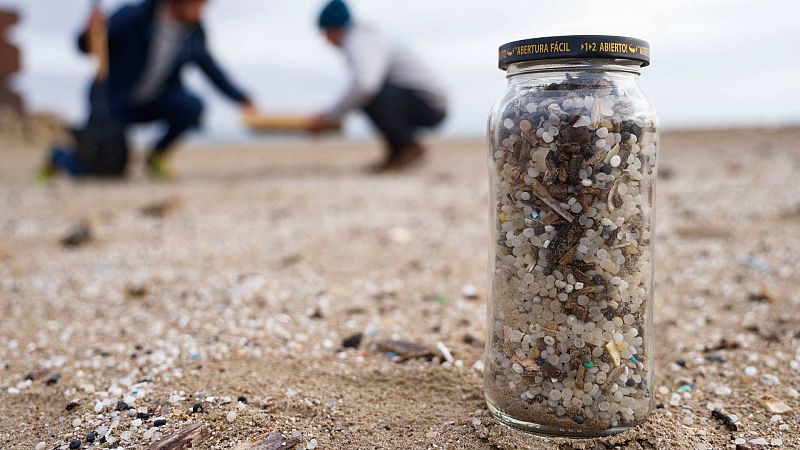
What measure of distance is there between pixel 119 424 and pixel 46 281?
1.88 m

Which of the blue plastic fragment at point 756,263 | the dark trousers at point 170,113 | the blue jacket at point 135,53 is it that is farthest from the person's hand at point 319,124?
the blue plastic fragment at point 756,263

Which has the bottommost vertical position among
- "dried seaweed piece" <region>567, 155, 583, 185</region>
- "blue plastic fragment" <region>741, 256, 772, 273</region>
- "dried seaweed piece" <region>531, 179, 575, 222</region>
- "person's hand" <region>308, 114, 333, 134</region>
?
"blue plastic fragment" <region>741, 256, 772, 273</region>

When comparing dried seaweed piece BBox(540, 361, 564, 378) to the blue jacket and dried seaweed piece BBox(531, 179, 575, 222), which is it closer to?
dried seaweed piece BBox(531, 179, 575, 222)

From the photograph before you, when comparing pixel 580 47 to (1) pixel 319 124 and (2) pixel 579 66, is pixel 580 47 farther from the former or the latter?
(1) pixel 319 124

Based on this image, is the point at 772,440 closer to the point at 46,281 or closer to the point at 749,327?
the point at 749,327

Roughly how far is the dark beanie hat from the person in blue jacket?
1.28 metres

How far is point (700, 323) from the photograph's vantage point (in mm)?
2789

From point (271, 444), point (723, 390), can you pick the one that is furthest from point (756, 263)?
point (271, 444)

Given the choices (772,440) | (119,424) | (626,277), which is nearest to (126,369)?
(119,424)

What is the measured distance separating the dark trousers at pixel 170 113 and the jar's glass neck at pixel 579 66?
6.65 meters

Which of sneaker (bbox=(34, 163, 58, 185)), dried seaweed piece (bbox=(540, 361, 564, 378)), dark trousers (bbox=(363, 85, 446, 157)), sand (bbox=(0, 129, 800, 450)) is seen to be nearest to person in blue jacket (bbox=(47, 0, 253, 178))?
sneaker (bbox=(34, 163, 58, 185))

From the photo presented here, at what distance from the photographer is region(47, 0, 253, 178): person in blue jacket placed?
7.12 m

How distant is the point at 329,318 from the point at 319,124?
5.13 m

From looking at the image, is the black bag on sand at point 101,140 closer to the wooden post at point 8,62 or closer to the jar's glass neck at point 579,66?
the wooden post at point 8,62
